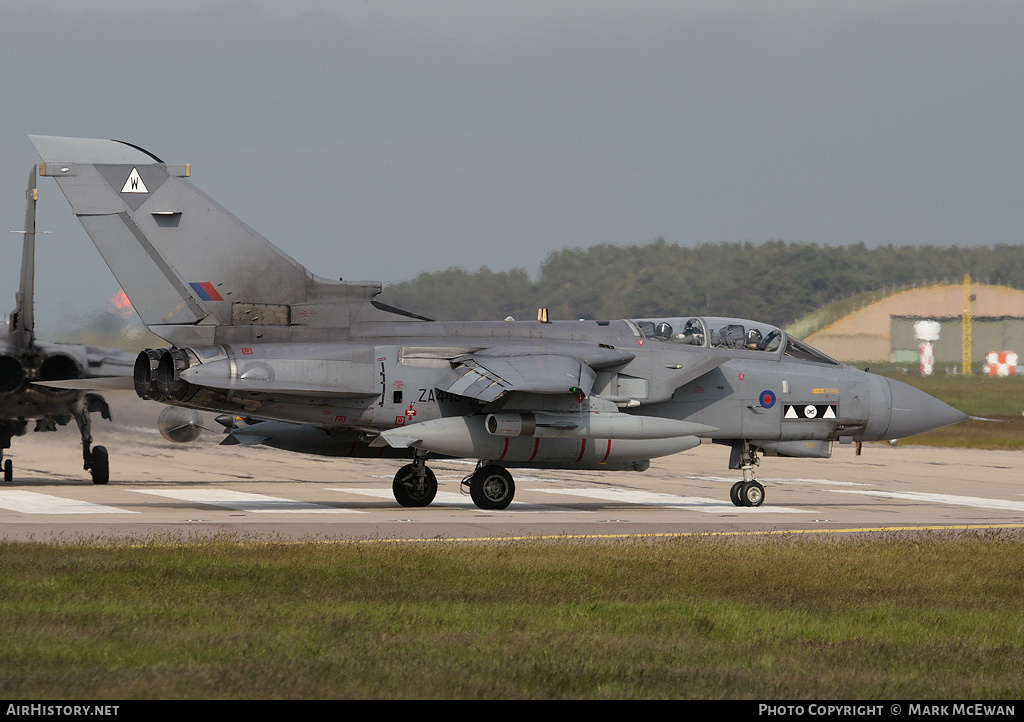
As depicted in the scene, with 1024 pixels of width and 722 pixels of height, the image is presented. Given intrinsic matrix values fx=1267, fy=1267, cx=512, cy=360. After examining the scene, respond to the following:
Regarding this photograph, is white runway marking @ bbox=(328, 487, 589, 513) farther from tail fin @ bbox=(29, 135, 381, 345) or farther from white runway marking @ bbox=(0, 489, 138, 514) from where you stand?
white runway marking @ bbox=(0, 489, 138, 514)

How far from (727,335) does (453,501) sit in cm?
545

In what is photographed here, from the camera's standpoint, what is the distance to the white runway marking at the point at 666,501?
20828mm

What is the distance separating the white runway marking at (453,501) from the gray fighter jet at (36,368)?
4.87 meters

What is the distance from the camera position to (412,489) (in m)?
20.3

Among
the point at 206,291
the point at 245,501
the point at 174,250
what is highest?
the point at 174,250

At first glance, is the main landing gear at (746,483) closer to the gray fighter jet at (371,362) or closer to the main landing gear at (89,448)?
the gray fighter jet at (371,362)

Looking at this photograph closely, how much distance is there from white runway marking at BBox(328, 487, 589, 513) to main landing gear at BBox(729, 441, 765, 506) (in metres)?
2.91

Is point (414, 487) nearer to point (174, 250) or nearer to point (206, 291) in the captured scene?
point (206, 291)

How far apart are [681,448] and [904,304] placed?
3416 cm

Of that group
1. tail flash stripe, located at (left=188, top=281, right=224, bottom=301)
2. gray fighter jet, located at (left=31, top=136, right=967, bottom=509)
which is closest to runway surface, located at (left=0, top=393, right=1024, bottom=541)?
gray fighter jet, located at (left=31, top=136, right=967, bottom=509)

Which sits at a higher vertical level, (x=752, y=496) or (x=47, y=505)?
(x=752, y=496)

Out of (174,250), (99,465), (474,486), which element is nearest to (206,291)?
(174,250)

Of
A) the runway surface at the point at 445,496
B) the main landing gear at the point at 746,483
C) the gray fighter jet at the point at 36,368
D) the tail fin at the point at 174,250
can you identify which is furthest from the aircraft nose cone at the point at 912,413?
the gray fighter jet at the point at 36,368
